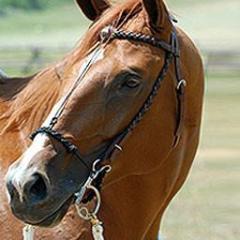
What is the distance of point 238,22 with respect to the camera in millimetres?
56531

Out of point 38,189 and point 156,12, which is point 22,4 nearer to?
point 156,12

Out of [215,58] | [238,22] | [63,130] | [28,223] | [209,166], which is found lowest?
[238,22]

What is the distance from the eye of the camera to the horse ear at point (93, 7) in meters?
4.02

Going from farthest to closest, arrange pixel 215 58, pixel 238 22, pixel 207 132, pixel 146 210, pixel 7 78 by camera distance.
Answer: pixel 238 22
pixel 215 58
pixel 207 132
pixel 7 78
pixel 146 210

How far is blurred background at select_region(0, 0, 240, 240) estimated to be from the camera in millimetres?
9703

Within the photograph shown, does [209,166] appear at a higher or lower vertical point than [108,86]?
lower

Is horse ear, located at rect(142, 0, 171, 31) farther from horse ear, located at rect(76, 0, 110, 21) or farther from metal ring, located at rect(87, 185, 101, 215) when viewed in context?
metal ring, located at rect(87, 185, 101, 215)

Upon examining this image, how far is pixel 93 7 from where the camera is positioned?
4039 mm

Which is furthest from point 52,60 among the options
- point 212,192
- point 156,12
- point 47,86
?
point 156,12

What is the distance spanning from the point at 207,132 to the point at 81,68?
14212mm

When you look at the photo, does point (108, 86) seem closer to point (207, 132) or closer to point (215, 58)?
point (207, 132)

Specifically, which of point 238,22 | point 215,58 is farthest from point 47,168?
point 238,22

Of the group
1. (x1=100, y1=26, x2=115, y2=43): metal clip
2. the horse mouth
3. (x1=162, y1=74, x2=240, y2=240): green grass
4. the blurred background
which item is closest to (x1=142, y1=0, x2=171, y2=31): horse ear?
(x1=100, y1=26, x2=115, y2=43): metal clip

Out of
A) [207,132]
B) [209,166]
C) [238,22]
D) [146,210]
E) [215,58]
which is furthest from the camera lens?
[238,22]
